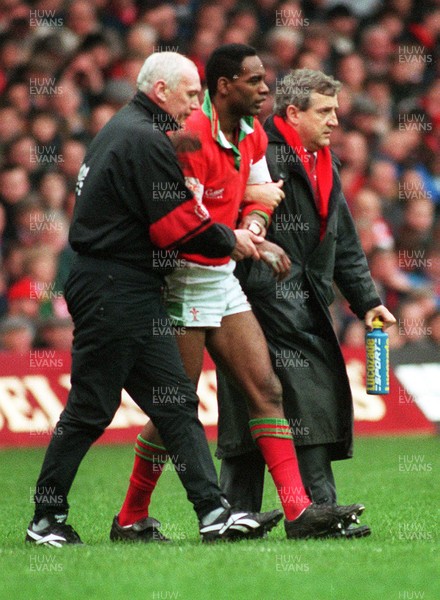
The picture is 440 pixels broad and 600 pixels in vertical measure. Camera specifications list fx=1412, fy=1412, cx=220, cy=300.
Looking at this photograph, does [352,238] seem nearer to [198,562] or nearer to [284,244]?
[284,244]

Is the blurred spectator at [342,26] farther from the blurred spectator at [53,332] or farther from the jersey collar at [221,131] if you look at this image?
the jersey collar at [221,131]

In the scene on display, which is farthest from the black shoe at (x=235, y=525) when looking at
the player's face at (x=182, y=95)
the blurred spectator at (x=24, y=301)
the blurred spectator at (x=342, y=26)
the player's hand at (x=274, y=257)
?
the blurred spectator at (x=342, y=26)

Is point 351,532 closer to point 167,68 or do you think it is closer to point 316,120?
point 316,120

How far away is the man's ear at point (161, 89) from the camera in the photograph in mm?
6293

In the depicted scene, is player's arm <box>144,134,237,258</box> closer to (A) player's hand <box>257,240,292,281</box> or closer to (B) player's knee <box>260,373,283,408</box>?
(A) player's hand <box>257,240,292,281</box>

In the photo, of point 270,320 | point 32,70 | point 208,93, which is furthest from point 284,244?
point 32,70

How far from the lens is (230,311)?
6.59 metres

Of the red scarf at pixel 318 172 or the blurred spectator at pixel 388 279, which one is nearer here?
the red scarf at pixel 318 172

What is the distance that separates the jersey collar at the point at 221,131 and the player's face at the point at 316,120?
0.34 metres

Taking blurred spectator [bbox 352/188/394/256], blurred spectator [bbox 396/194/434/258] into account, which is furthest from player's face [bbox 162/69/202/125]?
blurred spectator [bbox 396/194/434/258]

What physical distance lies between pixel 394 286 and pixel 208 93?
7.90 m

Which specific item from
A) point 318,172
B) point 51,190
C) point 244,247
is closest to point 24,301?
point 51,190

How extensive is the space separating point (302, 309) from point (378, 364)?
20.3 inches

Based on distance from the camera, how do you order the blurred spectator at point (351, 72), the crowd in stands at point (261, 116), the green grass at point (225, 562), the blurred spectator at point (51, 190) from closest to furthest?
the green grass at point (225, 562)
the crowd in stands at point (261, 116)
the blurred spectator at point (51, 190)
the blurred spectator at point (351, 72)
